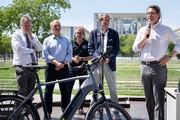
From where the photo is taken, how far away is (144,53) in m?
4.74

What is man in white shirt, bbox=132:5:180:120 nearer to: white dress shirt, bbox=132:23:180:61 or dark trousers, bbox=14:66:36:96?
white dress shirt, bbox=132:23:180:61

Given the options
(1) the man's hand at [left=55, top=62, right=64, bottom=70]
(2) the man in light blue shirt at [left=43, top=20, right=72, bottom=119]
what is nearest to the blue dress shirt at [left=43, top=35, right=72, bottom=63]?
(2) the man in light blue shirt at [left=43, top=20, right=72, bottom=119]

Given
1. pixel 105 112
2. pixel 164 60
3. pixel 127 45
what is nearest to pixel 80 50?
pixel 164 60

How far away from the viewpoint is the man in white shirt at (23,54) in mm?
5277

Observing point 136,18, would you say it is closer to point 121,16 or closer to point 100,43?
point 121,16

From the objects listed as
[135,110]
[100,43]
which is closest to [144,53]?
[100,43]

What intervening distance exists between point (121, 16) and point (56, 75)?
364 ft

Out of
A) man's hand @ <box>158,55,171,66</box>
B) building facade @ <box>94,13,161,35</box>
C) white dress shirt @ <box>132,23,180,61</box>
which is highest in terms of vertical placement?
building facade @ <box>94,13,161,35</box>

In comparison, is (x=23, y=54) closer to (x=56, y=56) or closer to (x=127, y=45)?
(x=56, y=56)

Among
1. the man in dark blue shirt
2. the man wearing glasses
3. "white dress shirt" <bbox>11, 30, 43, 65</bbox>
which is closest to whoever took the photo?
"white dress shirt" <bbox>11, 30, 43, 65</bbox>

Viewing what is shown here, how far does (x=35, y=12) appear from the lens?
36.8 m

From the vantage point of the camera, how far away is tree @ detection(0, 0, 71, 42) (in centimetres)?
3631

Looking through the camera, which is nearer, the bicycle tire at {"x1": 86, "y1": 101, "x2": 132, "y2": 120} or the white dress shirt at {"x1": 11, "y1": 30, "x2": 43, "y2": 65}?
the bicycle tire at {"x1": 86, "y1": 101, "x2": 132, "y2": 120}

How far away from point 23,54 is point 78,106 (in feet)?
5.06
